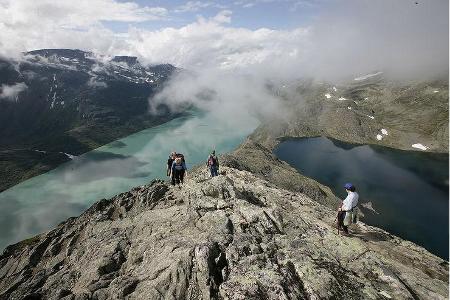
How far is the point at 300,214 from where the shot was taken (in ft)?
142

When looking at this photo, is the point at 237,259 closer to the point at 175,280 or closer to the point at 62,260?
the point at 175,280

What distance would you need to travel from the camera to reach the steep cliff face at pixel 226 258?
88.9 ft

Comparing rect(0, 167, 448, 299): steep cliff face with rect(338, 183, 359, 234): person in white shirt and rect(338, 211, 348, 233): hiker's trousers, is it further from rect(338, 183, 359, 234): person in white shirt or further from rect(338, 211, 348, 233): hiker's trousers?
rect(338, 183, 359, 234): person in white shirt

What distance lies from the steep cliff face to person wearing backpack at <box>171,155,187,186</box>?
3395 millimetres

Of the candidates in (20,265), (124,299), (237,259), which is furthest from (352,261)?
(20,265)

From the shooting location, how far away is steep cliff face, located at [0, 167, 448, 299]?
88.9ft

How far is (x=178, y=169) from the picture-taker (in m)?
52.5

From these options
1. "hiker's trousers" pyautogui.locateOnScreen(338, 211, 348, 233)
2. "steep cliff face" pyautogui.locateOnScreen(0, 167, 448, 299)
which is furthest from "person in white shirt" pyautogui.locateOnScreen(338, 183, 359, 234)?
"steep cliff face" pyautogui.locateOnScreen(0, 167, 448, 299)

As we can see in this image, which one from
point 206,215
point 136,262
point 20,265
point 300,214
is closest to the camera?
point 136,262

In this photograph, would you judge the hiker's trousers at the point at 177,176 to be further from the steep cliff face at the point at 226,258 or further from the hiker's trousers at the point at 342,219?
the hiker's trousers at the point at 342,219

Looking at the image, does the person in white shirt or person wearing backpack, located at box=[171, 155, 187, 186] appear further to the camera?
person wearing backpack, located at box=[171, 155, 187, 186]

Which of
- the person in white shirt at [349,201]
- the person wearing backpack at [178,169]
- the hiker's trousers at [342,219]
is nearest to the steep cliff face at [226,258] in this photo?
the hiker's trousers at [342,219]

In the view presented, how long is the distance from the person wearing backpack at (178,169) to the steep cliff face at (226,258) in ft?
11.1

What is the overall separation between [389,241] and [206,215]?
69.4ft
